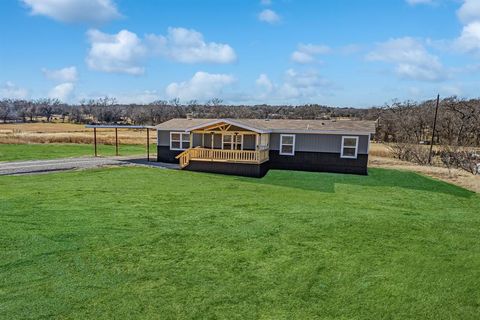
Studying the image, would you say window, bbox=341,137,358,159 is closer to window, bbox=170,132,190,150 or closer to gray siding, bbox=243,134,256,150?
gray siding, bbox=243,134,256,150

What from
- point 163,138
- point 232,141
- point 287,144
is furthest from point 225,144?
point 163,138

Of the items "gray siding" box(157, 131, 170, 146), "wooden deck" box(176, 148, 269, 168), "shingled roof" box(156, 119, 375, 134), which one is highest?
"shingled roof" box(156, 119, 375, 134)

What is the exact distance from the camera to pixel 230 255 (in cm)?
757

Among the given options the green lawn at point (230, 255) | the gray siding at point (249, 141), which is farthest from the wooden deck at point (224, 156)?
the green lawn at point (230, 255)

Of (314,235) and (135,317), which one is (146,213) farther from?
(135,317)

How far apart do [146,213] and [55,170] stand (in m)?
10.5

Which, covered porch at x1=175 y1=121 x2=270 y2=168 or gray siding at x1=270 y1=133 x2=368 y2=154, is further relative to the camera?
gray siding at x1=270 y1=133 x2=368 y2=154

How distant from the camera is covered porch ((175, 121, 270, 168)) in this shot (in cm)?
1956

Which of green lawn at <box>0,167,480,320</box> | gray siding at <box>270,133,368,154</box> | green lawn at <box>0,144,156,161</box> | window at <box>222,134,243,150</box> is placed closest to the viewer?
green lawn at <box>0,167,480,320</box>

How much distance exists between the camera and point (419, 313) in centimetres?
553

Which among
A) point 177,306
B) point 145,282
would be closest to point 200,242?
point 145,282

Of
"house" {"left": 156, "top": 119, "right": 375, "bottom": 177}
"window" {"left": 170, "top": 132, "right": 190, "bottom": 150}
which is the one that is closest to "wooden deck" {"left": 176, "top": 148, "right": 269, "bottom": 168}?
"house" {"left": 156, "top": 119, "right": 375, "bottom": 177}

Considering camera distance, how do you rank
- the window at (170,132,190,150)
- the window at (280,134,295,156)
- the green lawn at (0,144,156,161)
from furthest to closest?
the green lawn at (0,144,156,161)
the window at (170,132,190,150)
the window at (280,134,295,156)

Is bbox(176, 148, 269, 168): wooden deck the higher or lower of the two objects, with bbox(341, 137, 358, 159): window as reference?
lower
